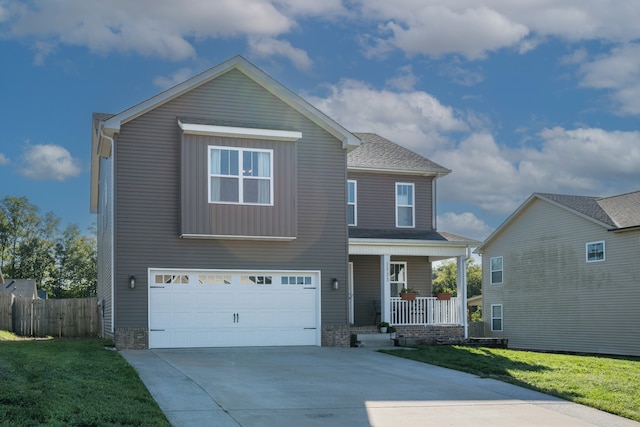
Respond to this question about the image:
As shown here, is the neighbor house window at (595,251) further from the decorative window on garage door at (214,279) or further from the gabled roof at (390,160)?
the decorative window on garage door at (214,279)

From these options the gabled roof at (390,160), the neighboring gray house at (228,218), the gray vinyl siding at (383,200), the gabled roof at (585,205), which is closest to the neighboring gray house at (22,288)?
the neighboring gray house at (228,218)

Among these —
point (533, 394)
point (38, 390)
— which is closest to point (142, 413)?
point (38, 390)

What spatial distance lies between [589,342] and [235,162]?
15.0 meters

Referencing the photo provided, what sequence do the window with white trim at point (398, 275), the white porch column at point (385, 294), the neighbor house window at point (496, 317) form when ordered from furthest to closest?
1. the neighbor house window at point (496, 317)
2. the window with white trim at point (398, 275)
3. the white porch column at point (385, 294)

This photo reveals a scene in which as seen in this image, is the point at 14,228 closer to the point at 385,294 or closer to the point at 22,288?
the point at 22,288

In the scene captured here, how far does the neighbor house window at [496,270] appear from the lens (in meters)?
32.6

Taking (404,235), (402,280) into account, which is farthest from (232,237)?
(402,280)

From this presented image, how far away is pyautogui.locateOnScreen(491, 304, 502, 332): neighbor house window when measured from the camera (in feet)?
107

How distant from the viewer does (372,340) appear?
21703 mm

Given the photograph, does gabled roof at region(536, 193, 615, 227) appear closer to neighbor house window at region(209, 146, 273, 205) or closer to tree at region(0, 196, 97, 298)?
neighbor house window at region(209, 146, 273, 205)

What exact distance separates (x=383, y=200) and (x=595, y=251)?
8136mm

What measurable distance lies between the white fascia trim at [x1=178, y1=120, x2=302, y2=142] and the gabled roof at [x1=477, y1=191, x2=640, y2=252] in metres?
12.2

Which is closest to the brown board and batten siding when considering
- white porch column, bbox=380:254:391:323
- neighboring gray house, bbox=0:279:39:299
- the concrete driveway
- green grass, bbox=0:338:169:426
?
white porch column, bbox=380:254:391:323

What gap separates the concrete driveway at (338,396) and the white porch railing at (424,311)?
6260 millimetres
